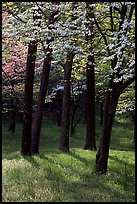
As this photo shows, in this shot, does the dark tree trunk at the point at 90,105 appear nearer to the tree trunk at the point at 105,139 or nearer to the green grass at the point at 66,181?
the green grass at the point at 66,181

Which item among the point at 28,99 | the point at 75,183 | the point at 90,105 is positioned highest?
the point at 28,99

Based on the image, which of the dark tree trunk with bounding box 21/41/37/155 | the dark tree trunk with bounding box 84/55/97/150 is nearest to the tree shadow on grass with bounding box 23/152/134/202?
the dark tree trunk with bounding box 21/41/37/155

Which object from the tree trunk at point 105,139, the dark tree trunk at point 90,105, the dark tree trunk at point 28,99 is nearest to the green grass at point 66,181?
the tree trunk at point 105,139

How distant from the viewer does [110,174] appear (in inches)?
465

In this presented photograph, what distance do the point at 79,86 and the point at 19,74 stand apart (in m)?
7.89

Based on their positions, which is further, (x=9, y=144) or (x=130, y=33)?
(x=9, y=144)

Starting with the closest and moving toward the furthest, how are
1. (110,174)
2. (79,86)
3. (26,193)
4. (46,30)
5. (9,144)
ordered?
(26,193)
(46,30)
(110,174)
(9,144)
(79,86)

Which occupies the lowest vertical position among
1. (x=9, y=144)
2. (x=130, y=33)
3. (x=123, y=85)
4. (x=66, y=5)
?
(x=9, y=144)

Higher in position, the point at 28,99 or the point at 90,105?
the point at 28,99

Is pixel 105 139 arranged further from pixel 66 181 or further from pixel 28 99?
pixel 28 99

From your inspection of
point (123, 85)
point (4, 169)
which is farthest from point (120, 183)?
point (4, 169)

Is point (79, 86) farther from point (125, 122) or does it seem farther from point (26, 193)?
point (26, 193)

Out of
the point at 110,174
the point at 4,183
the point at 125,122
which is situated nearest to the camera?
the point at 4,183

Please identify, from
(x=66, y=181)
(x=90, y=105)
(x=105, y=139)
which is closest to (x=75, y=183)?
(x=66, y=181)
